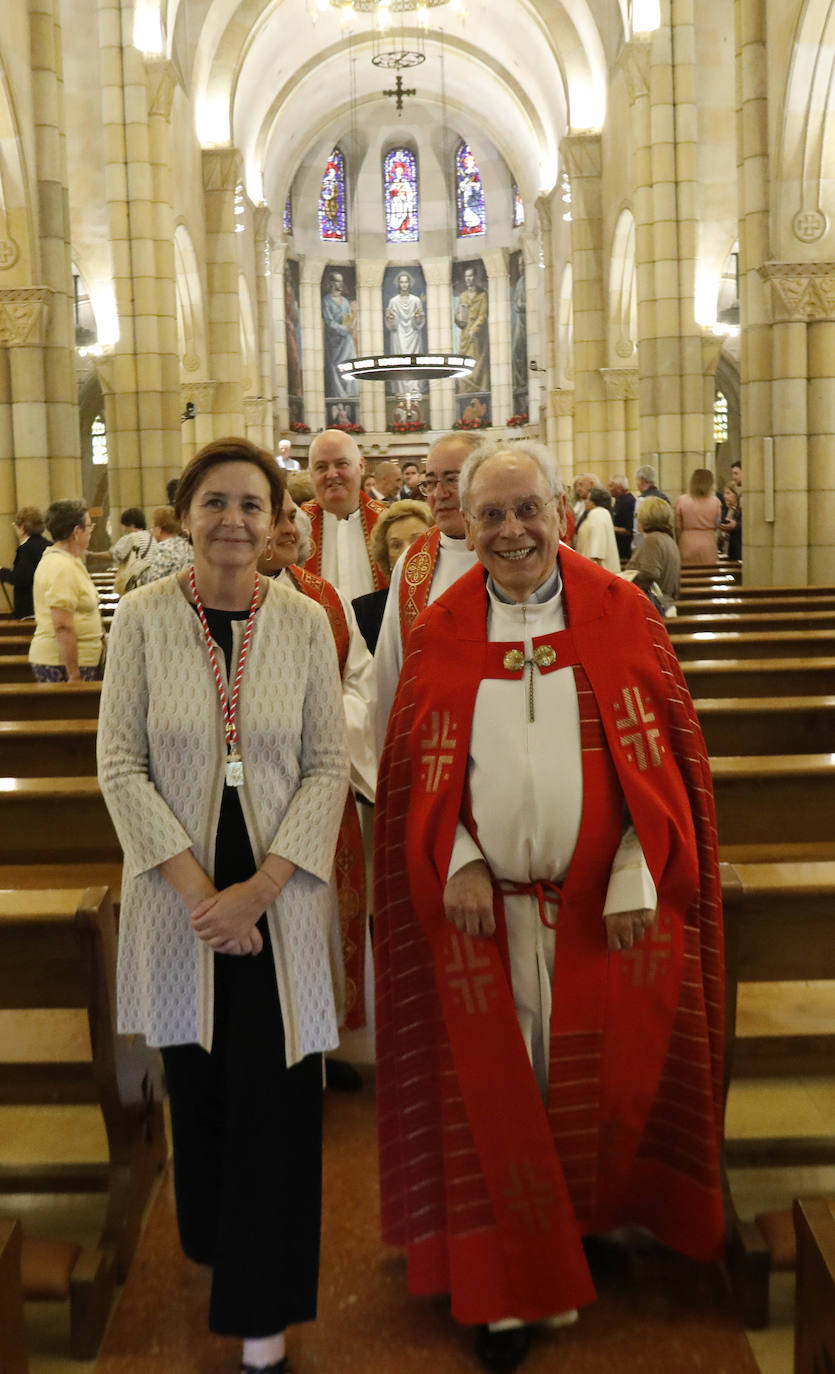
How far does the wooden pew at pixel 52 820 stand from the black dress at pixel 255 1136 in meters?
1.34

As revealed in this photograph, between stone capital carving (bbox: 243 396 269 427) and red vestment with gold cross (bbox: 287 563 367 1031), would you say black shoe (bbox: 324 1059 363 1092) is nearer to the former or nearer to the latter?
red vestment with gold cross (bbox: 287 563 367 1031)

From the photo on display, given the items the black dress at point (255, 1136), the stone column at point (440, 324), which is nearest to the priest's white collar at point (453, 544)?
the black dress at point (255, 1136)

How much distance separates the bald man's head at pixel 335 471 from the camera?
4258 mm

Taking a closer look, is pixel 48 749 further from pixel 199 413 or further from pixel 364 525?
pixel 199 413

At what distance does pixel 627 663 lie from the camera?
2.58 metres

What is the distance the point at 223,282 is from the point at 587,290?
5506 millimetres

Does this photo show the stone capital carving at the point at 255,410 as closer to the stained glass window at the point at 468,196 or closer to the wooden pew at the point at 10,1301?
the stained glass window at the point at 468,196

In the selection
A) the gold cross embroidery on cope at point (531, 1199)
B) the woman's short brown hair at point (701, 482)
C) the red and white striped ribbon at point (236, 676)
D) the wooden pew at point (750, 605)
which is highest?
the woman's short brown hair at point (701, 482)

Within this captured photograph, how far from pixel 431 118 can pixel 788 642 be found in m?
28.9

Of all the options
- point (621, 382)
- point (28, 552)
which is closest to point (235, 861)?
point (28, 552)

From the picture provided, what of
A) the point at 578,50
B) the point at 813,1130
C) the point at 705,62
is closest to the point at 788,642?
the point at 813,1130

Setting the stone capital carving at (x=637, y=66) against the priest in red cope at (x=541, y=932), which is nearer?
the priest in red cope at (x=541, y=932)

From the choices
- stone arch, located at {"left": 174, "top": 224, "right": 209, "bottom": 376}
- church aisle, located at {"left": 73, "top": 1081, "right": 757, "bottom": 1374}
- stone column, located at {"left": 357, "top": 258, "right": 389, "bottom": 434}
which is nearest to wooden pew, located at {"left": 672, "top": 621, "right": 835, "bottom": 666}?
church aisle, located at {"left": 73, "top": 1081, "right": 757, "bottom": 1374}

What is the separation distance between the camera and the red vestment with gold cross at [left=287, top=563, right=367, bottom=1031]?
326 cm
